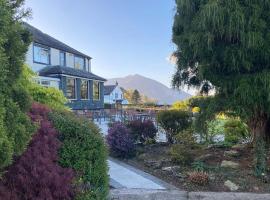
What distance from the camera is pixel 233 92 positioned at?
8070 mm

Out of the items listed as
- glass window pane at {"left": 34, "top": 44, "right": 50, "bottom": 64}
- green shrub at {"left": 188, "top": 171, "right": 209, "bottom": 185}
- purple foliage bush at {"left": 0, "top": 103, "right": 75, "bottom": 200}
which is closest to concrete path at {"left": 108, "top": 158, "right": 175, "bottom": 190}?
green shrub at {"left": 188, "top": 171, "right": 209, "bottom": 185}

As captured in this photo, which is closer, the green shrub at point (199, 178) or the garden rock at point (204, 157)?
the green shrub at point (199, 178)

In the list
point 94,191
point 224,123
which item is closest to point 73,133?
point 94,191

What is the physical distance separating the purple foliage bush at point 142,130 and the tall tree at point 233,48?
2.98 metres

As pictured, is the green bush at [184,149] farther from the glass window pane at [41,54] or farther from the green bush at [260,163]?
the glass window pane at [41,54]

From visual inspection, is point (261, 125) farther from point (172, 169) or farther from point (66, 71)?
point (66, 71)

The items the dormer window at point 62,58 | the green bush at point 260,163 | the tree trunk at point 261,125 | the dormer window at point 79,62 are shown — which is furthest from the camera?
the dormer window at point 79,62

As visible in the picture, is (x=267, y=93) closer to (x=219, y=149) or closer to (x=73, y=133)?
(x=219, y=149)

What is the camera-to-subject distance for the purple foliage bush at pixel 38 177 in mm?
3678

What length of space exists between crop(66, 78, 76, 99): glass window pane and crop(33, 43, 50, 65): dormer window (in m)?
2.29

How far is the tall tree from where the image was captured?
752 cm

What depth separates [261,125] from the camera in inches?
352

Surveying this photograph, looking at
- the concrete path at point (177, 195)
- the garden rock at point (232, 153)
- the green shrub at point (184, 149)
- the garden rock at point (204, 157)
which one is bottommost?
the concrete path at point (177, 195)

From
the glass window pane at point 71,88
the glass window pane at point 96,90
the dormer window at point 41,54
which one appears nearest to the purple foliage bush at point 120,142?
the dormer window at point 41,54
